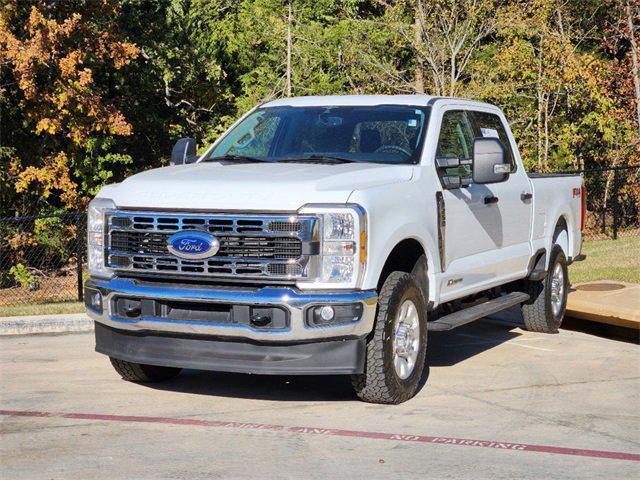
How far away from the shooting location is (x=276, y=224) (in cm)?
725

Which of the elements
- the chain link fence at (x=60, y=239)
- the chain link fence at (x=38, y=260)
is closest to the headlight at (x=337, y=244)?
the chain link fence at (x=60, y=239)

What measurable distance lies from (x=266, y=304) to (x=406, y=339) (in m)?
1.24

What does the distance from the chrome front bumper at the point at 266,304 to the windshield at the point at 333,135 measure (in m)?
1.58

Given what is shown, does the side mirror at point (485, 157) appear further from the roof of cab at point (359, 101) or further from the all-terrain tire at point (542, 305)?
the all-terrain tire at point (542, 305)

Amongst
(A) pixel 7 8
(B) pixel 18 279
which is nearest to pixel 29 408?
(B) pixel 18 279

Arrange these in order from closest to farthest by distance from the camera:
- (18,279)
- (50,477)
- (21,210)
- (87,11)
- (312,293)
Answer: (50,477)
(312,293)
(18,279)
(87,11)
(21,210)

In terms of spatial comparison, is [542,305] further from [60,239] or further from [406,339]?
[60,239]

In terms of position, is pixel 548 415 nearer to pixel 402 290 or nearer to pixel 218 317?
pixel 402 290

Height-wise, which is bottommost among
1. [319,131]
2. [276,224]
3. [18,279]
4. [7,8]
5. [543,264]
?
[18,279]

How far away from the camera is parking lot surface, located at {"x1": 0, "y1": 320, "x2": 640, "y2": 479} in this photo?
6137 millimetres

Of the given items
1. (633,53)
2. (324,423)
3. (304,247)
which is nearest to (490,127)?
(304,247)

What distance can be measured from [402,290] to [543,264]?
3.58m

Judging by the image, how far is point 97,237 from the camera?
804cm

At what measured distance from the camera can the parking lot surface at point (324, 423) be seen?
20.1 ft
